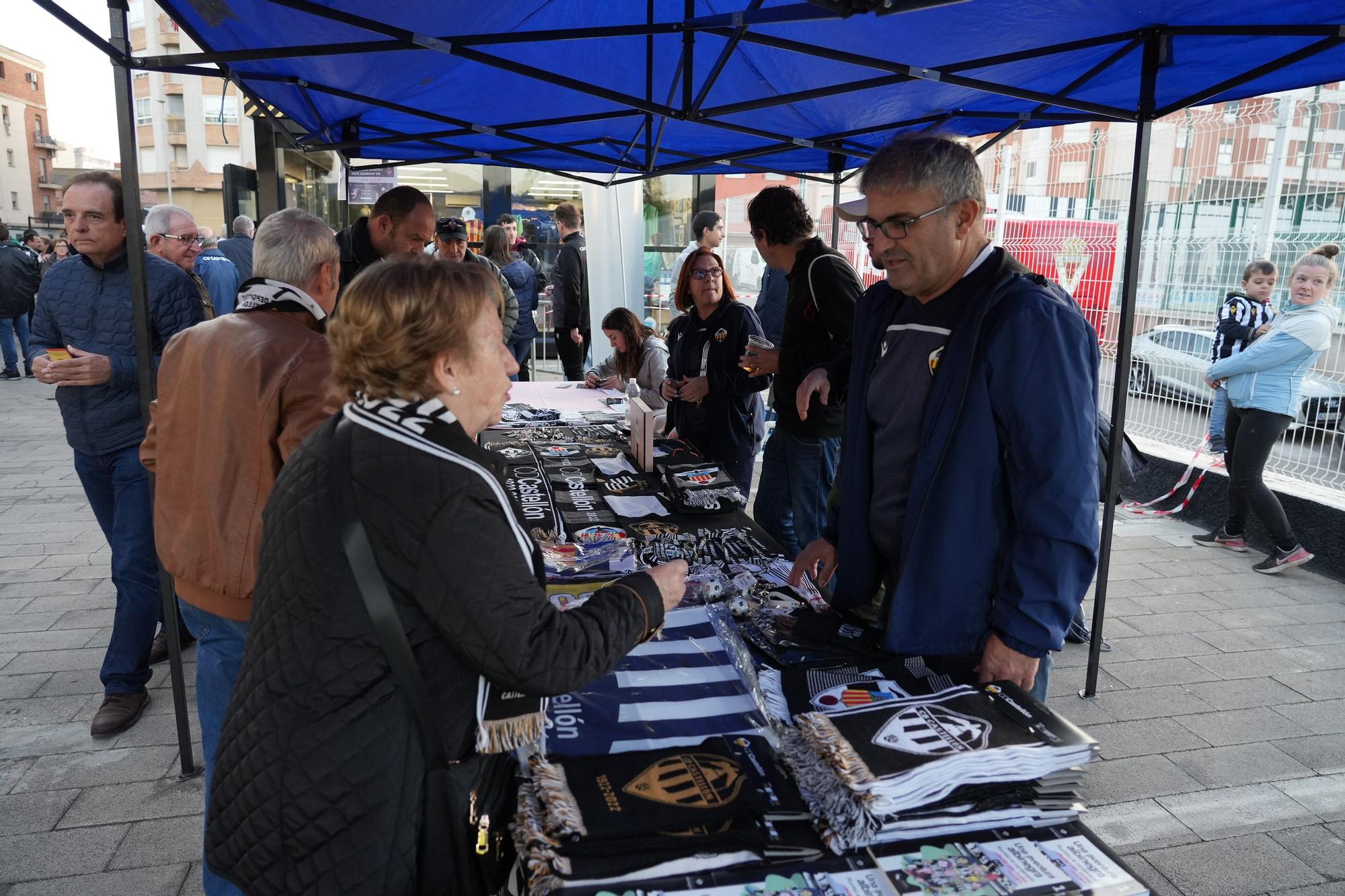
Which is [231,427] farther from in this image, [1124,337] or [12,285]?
[12,285]

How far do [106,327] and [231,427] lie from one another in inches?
69.2

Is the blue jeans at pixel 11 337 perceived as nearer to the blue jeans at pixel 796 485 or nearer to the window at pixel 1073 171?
the blue jeans at pixel 796 485

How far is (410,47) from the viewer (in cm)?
282

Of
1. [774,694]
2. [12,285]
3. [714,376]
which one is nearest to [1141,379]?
[714,376]

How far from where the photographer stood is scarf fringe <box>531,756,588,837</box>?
113cm

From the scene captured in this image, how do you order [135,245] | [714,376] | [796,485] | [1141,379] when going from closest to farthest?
[135,245] → [796,485] → [714,376] → [1141,379]

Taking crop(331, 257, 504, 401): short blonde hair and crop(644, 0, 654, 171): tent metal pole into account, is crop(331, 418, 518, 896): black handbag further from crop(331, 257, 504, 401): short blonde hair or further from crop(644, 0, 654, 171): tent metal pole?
crop(644, 0, 654, 171): tent metal pole

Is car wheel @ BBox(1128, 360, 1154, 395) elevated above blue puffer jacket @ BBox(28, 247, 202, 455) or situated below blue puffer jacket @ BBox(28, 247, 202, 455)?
below

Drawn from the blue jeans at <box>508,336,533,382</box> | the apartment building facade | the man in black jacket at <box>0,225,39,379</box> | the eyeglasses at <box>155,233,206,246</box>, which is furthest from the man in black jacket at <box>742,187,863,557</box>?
the apartment building facade

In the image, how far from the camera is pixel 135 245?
2.61 m

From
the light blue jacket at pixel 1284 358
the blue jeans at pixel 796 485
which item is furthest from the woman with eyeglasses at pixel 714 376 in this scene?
the light blue jacket at pixel 1284 358

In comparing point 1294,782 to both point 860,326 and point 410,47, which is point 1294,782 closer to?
point 860,326

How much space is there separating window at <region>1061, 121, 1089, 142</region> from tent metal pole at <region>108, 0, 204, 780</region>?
661cm

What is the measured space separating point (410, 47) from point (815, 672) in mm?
2434
